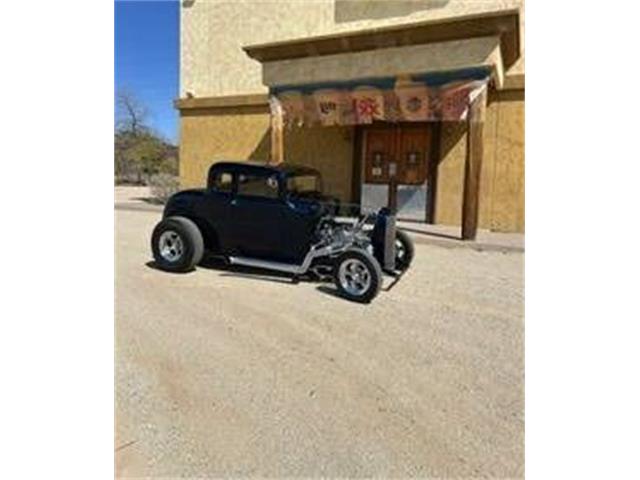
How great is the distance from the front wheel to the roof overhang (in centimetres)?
363

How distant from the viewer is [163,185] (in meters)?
4.80

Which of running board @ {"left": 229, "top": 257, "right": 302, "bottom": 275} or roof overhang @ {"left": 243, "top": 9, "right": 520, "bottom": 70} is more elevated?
roof overhang @ {"left": 243, "top": 9, "right": 520, "bottom": 70}

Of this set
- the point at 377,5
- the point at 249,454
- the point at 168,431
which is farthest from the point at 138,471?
the point at 377,5

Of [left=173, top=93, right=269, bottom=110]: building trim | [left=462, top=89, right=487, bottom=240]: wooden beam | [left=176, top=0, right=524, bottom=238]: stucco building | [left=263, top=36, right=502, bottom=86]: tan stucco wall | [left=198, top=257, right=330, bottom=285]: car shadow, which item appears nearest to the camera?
[left=173, top=93, right=269, bottom=110]: building trim


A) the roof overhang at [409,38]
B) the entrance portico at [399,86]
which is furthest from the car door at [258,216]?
the roof overhang at [409,38]

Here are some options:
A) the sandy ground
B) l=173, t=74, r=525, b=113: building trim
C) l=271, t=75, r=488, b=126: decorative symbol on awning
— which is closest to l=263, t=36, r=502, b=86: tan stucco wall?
l=271, t=75, r=488, b=126: decorative symbol on awning

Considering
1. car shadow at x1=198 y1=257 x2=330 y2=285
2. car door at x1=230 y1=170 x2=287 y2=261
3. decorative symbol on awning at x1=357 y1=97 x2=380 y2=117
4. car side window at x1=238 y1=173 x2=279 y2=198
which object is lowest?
car shadow at x1=198 y1=257 x2=330 y2=285

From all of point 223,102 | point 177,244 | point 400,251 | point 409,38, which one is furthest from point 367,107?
point 177,244

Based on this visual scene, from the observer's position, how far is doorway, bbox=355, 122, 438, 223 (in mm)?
8133

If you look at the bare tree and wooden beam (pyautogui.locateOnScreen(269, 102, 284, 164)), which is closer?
the bare tree

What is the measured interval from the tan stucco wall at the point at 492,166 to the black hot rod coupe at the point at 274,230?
1539 millimetres

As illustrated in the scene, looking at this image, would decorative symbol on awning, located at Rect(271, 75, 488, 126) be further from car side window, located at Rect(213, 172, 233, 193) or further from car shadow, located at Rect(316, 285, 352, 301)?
car shadow, located at Rect(316, 285, 352, 301)
